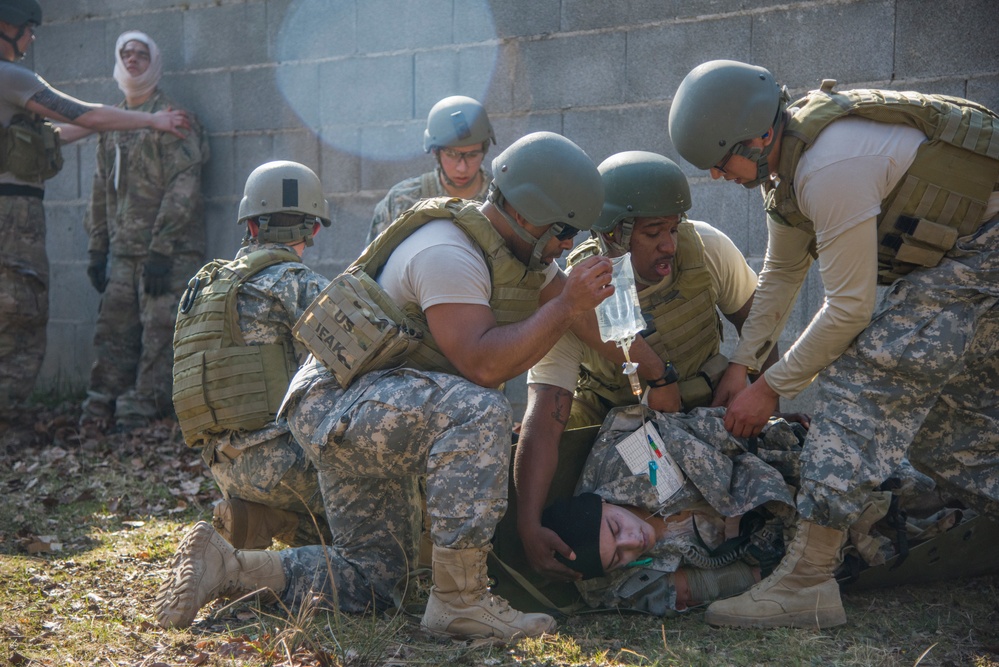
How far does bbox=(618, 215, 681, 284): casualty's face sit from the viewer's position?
11.4 ft

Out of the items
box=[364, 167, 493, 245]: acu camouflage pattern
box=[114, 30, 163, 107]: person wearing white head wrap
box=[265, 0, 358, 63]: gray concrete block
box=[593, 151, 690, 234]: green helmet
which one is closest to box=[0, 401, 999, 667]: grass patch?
box=[593, 151, 690, 234]: green helmet

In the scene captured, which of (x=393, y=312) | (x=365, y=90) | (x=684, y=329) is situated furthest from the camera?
(x=365, y=90)

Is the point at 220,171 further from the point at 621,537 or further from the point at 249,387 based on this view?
the point at 621,537

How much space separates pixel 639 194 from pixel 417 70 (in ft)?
9.76

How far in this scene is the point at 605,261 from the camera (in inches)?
115

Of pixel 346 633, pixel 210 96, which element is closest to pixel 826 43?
pixel 346 633

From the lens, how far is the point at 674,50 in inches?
206

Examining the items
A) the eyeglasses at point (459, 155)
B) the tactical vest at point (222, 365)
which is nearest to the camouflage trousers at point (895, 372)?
the tactical vest at point (222, 365)

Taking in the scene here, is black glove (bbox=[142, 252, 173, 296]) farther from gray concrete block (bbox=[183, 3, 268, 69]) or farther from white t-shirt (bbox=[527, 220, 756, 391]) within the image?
white t-shirt (bbox=[527, 220, 756, 391])

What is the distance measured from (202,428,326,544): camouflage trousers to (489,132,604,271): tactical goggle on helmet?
1.16m

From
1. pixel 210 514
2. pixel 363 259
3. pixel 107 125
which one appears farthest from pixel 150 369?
pixel 363 259

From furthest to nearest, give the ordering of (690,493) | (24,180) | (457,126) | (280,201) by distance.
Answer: (24,180)
(457,126)
(280,201)
(690,493)

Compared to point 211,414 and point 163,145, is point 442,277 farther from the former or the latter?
point 163,145

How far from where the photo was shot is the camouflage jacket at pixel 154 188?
667 cm
